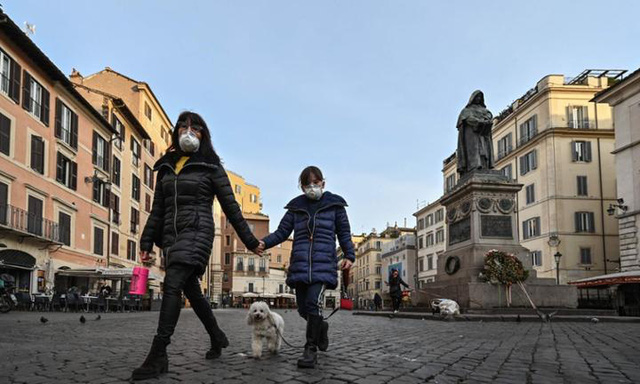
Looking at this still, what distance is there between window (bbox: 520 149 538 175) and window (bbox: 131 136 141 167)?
31.3 m

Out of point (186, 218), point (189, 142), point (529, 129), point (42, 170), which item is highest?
point (529, 129)

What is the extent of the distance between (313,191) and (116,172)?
39.4m

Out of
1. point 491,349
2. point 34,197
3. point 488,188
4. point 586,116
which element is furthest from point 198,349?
point 586,116

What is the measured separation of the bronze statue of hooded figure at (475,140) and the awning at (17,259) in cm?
1821

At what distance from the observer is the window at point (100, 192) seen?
3844 cm

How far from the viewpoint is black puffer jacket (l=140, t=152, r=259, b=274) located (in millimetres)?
5469

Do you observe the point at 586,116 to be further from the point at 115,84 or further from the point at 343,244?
the point at 343,244

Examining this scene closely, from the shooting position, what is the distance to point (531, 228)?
164 ft

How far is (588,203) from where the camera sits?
47.3 metres

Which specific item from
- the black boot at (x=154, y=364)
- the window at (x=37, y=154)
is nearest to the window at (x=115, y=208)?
the window at (x=37, y=154)

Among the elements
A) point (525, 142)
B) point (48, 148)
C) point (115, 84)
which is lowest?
point (48, 148)

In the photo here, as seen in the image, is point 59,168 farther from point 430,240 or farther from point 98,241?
point 430,240

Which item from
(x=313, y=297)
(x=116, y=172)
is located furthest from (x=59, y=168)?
(x=313, y=297)

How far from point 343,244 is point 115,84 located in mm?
47784
